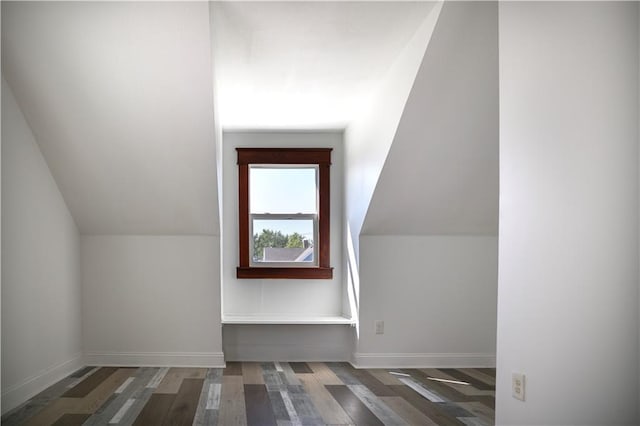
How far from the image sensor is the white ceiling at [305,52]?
365cm

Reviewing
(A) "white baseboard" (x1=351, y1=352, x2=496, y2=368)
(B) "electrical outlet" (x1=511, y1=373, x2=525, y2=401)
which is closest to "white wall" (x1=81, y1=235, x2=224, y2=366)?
(A) "white baseboard" (x1=351, y1=352, x2=496, y2=368)

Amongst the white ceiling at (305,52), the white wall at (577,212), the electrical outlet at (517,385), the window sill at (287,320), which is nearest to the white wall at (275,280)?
the window sill at (287,320)

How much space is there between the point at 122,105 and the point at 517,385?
3.12m

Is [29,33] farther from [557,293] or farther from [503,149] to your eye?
[557,293]

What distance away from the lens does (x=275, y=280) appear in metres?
6.95

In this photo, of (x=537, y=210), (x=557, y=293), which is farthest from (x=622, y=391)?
(x=537, y=210)

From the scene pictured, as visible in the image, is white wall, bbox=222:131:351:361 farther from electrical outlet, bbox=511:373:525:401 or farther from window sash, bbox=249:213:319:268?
electrical outlet, bbox=511:373:525:401

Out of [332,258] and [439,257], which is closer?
[439,257]

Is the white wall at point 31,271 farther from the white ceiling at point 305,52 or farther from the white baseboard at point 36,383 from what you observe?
the white ceiling at point 305,52

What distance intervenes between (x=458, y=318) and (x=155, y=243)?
2818mm

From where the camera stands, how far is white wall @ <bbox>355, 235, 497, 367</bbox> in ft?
19.5

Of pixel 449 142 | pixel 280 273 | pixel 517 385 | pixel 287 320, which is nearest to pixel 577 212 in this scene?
pixel 517 385

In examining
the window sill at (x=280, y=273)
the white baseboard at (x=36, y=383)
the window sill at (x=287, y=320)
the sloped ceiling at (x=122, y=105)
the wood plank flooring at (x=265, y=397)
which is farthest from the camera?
the window sill at (x=280, y=273)

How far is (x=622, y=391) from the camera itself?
2.49 meters
